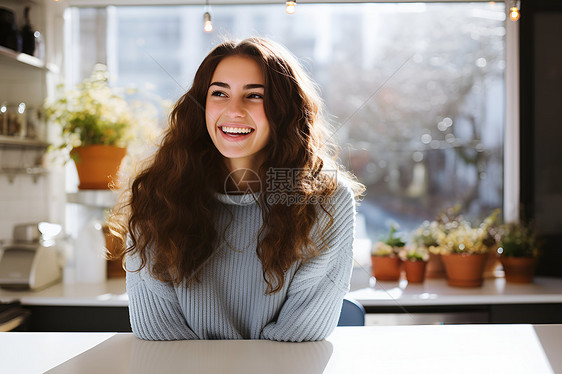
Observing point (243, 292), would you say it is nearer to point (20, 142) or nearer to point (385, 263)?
point (385, 263)

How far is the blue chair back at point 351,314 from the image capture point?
1.53 metres

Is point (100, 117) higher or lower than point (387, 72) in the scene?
lower

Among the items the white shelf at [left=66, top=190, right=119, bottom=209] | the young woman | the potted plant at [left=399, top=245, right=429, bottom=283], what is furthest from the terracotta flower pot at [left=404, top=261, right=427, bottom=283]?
the white shelf at [left=66, top=190, right=119, bottom=209]

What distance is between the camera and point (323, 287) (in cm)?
130

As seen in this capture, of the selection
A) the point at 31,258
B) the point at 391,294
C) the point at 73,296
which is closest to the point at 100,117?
the point at 31,258

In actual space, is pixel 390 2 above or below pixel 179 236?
above

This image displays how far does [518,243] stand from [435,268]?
15.0 inches

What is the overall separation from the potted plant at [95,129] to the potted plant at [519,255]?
172 centimetres

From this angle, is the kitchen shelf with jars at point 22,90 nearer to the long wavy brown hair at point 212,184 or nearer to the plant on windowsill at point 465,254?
the long wavy brown hair at point 212,184

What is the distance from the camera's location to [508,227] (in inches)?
99.3

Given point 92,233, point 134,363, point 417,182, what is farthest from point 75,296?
point 417,182

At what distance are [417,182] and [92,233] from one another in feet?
5.22

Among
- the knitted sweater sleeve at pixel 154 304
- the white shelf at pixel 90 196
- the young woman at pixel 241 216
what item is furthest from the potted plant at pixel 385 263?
the knitted sweater sleeve at pixel 154 304

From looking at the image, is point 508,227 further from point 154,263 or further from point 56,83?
point 56,83
